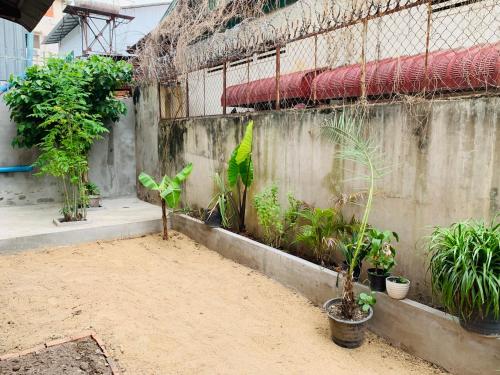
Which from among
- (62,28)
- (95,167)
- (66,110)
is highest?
(62,28)

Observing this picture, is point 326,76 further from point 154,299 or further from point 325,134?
point 154,299

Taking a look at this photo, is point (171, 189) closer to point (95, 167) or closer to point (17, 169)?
point (95, 167)

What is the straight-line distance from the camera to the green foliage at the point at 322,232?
384 centimetres

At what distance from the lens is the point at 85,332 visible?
308cm

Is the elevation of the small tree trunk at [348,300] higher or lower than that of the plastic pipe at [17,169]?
lower

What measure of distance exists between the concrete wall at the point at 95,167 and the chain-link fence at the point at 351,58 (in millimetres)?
2044

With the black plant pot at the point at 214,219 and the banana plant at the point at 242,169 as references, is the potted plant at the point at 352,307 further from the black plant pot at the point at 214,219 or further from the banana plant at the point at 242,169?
the black plant pot at the point at 214,219

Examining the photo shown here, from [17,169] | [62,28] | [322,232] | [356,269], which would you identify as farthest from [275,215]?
[62,28]

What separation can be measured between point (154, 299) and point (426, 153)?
116 inches

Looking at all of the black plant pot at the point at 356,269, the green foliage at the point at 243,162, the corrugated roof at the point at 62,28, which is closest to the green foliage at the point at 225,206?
the green foliage at the point at 243,162

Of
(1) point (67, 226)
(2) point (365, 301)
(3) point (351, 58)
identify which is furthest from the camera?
(1) point (67, 226)

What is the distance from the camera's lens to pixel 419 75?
10.8ft

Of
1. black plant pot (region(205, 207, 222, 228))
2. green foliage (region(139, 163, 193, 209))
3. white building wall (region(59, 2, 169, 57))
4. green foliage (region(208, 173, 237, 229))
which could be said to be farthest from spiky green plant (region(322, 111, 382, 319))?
white building wall (region(59, 2, 169, 57))

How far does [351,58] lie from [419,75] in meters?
1.01
